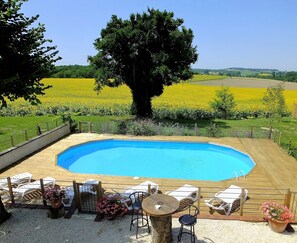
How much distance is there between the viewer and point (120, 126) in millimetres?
20328

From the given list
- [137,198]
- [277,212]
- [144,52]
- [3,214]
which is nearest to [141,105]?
[144,52]

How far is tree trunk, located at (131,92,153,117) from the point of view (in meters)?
24.1

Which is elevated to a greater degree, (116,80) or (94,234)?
(116,80)

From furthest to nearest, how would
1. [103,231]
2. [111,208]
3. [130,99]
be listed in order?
[130,99] → [111,208] → [103,231]

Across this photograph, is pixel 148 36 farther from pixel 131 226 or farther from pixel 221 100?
pixel 131 226

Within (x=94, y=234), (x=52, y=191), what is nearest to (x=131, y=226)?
(x=94, y=234)

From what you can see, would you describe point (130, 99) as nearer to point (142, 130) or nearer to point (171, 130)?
point (142, 130)

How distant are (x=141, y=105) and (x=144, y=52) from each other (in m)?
4.85

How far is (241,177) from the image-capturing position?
1217 cm

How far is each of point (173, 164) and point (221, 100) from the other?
1445cm

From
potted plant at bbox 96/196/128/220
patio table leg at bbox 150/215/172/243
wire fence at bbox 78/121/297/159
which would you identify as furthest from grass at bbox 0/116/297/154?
patio table leg at bbox 150/215/172/243

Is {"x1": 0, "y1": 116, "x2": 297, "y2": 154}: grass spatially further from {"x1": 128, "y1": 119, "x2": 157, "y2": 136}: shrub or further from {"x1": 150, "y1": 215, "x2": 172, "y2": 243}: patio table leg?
{"x1": 150, "y1": 215, "x2": 172, "y2": 243}: patio table leg

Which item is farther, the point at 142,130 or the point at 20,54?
the point at 142,130

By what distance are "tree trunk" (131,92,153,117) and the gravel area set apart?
53.6 ft
